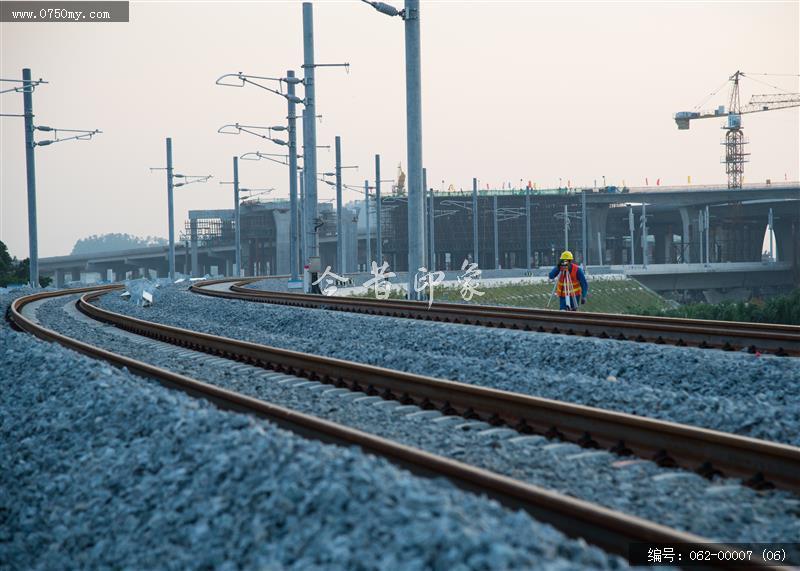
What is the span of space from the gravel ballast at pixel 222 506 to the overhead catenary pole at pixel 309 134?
78.0ft

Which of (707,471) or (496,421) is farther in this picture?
(496,421)

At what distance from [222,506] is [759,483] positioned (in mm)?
3757

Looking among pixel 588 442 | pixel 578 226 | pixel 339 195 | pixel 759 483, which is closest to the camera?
pixel 759 483

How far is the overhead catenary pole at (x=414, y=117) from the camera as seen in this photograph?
77.7 feet

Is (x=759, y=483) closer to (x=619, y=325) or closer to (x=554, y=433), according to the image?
(x=554, y=433)

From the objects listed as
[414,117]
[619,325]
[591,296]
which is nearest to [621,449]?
[619,325]

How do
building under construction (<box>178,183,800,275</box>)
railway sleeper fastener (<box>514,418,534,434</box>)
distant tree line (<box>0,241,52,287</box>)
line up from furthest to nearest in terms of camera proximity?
1. building under construction (<box>178,183,800,275</box>)
2. distant tree line (<box>0,241,52,287</box>)
3. railway sleeper fastener (<box>514,418,534,434</box>)

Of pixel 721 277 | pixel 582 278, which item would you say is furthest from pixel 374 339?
pixel 721 277

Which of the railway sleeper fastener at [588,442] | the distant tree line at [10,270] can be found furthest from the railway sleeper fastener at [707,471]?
the distant tree line at [10,270]

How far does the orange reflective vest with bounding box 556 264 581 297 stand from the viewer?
→ 795 inches

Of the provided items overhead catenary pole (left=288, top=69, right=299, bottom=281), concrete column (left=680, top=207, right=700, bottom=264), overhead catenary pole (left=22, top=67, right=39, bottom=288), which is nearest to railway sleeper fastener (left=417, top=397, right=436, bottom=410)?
overhead catenary pole (left=288, top=69, right=299, bottom=281)

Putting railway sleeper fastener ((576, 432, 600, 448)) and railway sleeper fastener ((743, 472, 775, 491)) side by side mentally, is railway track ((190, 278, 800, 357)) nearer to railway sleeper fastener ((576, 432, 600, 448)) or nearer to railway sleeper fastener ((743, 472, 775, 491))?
railway sleeper fastener ((576, 432, 600, 448))

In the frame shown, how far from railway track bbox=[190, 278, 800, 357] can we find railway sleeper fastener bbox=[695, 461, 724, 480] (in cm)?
651

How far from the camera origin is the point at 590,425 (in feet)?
26.2
